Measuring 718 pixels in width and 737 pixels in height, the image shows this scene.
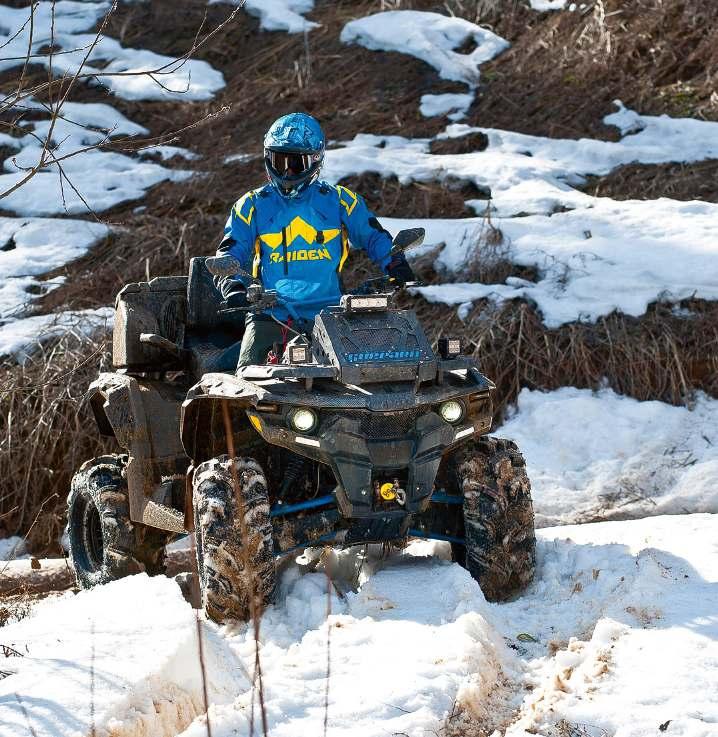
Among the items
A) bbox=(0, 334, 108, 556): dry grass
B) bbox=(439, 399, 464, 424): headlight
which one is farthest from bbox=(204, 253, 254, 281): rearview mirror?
bbox=(0, 334, 108, 556): dry grass

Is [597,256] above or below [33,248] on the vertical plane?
above

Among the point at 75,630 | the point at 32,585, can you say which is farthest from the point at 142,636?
the point at 32,585

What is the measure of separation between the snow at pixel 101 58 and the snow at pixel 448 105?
9.41 ft

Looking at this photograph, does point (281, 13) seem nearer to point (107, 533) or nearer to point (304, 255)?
point (304, 255)

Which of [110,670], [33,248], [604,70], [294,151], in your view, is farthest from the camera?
[604,70]

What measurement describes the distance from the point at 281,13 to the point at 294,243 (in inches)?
422

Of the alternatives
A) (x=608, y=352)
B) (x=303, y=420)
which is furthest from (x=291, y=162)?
(x=608, y=352)

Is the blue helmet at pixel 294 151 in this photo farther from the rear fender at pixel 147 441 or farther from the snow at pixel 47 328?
the snow at pixel 47 328

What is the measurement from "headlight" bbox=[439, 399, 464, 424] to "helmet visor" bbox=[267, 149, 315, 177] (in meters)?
1.56

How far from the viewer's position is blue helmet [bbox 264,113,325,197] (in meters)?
6.02

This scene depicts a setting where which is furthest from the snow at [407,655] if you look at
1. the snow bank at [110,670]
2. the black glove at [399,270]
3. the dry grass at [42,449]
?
the dry grass at [42,449]

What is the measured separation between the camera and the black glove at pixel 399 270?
6.03m

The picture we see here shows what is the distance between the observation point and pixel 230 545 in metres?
5.02

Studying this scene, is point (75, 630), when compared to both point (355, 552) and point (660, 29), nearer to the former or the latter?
point (355, 552)
